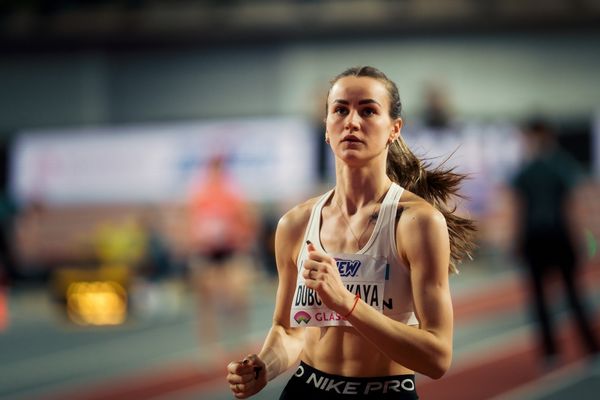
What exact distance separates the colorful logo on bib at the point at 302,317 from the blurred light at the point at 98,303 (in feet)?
44.6

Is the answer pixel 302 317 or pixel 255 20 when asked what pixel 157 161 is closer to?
pixel 255 20

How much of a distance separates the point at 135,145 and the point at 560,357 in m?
14.6

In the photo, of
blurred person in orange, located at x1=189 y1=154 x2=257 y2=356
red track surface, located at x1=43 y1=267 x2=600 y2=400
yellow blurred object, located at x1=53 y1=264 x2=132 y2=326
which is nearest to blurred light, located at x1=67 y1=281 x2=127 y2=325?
yellow blurred object, located at x1=53 y1=264 x2=132 y2=326

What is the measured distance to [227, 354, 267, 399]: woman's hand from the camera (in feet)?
6.86

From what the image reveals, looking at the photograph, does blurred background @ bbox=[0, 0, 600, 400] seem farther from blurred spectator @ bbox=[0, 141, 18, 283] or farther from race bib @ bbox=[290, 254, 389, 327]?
race bib @ bbox=[290, 254, 389, 327]

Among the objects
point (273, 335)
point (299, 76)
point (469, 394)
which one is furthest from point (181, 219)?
point (273, 335)

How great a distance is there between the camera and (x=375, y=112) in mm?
2008

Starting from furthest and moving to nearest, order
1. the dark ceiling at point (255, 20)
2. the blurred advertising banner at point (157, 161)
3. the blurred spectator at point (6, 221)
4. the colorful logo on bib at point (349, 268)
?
1. the dark ceiling at point (255, 20)
2. the blurred advertising banner at point (157, 161)
3. the blurred spectator at point (6, 221)
4. the colorful logo on bib at point (349, 268)

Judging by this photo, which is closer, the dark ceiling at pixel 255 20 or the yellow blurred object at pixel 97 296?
the yellow blurred object at pixel 97 296

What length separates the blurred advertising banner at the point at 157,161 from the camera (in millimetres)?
21219

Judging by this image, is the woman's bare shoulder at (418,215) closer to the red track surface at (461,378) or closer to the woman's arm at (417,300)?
the woman's arm at (417,300)

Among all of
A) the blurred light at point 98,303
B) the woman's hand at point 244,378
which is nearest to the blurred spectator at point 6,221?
the blurred light at point 98,303

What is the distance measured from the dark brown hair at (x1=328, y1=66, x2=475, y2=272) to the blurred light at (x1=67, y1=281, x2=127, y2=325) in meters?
13.6

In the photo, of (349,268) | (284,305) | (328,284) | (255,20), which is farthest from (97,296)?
(328,284)
